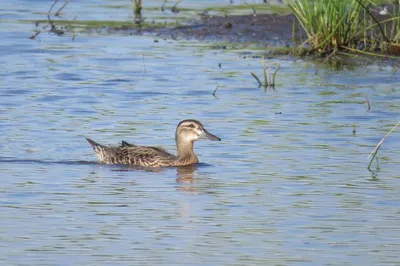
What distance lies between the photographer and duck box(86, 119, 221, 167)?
13102 millimetres

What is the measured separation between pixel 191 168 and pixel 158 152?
0.39m

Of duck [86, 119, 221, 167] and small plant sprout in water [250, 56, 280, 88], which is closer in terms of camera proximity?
duck [86, 119, 221, 167]

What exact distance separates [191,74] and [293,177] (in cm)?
648

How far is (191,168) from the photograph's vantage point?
13.0m

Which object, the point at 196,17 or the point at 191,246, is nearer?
the point at 191,246

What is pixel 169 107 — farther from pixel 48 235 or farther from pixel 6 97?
pixel 48 235

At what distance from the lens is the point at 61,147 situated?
Answer: 44.4 feet

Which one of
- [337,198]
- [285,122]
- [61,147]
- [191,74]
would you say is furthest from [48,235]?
[191,74]

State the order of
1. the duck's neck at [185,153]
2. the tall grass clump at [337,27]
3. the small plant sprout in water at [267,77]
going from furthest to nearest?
the tall grass clump at [337,27] → the small plant sprout in water at [267,77] → the duck's neck at [185,153]

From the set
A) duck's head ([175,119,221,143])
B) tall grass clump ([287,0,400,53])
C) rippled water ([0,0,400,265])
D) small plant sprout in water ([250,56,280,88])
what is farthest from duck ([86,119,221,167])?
tall grass clump ([287,0,400,53])

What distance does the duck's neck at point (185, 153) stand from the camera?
13266 mm

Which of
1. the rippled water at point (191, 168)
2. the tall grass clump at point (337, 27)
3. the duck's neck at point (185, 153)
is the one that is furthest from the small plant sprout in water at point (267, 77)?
the duck's neck at point (185, 153)

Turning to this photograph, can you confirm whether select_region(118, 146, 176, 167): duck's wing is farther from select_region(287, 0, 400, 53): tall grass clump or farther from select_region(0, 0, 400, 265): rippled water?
select_region(287, 0, 400, 53): tall grass clump

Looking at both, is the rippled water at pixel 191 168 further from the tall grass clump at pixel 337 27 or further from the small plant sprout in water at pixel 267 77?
the tall grass clump at pixel 337 27
